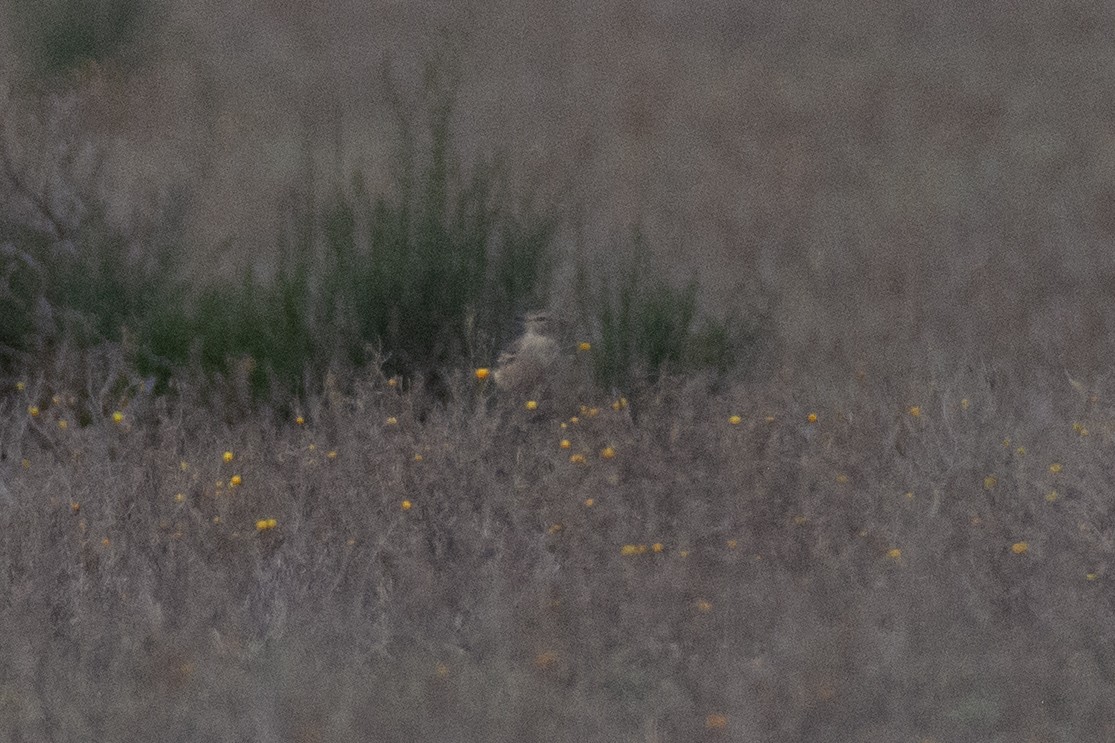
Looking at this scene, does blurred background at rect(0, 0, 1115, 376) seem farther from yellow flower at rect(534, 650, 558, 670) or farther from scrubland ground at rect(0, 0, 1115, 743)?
yellow flower at rect(534, 650, 558, 670)

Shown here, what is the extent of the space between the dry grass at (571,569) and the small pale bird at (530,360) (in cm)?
14

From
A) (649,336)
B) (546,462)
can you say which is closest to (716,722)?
(546,462)

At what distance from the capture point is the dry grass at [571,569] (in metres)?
3.36

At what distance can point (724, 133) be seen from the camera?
12133mm

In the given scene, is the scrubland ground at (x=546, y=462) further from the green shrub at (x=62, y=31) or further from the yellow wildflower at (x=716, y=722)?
the green shrub at (x=62, y=31)

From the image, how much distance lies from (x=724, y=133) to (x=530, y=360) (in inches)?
267

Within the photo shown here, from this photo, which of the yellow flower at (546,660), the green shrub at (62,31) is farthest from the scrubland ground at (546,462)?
the green shrub at (62,31)

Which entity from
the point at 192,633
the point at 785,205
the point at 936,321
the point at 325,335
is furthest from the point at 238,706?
the point at 785,205

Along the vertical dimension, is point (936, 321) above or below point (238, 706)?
below

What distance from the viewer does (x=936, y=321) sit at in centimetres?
776

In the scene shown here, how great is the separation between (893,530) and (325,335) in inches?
91.0

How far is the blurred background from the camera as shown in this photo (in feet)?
25.4

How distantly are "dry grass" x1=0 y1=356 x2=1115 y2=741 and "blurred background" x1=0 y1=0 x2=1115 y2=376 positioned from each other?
103cm

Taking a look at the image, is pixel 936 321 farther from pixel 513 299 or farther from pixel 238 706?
pixel 238 706
